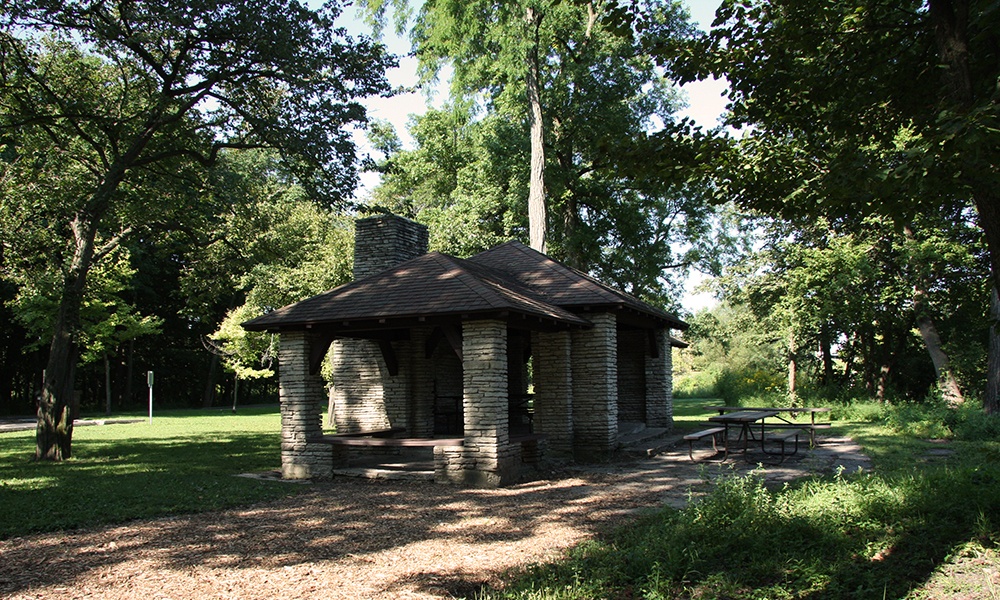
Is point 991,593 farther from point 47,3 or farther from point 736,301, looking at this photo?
point 736,301

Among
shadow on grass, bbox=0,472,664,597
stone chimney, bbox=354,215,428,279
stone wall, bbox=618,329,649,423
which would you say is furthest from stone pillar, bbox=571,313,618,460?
stone wall, bbox=618,329,649,423

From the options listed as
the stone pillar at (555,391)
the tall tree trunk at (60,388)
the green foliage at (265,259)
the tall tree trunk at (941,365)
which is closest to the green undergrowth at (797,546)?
the stone pillar at (555,391)

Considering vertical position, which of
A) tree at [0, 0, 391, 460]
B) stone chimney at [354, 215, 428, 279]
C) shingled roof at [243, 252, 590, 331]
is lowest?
shingled roof at [243, 252, 590, 331]

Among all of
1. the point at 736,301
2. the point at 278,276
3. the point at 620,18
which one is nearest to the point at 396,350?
the point at 620,18

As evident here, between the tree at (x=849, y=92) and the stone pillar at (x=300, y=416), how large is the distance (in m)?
7.68

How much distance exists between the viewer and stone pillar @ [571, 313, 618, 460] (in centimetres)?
1307

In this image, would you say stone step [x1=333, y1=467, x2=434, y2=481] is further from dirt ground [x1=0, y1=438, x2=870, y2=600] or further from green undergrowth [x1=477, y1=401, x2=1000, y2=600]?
green undergrowth [x1=477, y1=401, x2=1000, y2=600]

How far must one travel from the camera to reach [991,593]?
4.41 metres

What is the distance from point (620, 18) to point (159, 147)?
1241cm

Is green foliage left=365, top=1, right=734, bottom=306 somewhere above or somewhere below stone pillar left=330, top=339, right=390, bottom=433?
above

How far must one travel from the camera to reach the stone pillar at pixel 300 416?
11.4 m

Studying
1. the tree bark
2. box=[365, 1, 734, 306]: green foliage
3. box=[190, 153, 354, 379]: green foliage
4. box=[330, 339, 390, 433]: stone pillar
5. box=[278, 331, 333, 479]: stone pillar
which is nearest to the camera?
box=[278, 331, 333, 479]: stone pillar

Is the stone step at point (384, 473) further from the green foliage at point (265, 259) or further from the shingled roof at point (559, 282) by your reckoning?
the green foliage at point (265, 259)

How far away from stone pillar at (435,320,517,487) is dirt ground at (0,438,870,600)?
40 centimetres
